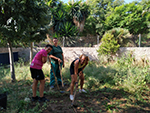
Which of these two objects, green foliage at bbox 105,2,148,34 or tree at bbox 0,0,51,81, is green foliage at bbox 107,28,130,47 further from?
green foliage at bbox 105,2,148,34

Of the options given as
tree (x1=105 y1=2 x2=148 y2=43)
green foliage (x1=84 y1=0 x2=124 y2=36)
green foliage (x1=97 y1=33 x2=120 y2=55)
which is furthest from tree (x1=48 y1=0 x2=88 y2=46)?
green foliage (x1=97 y1=33 x2=120 y2=55)

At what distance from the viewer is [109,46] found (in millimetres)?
6578

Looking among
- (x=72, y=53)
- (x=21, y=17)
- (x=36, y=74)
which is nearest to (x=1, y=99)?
(x=36, y=74)

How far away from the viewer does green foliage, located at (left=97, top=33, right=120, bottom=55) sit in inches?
255

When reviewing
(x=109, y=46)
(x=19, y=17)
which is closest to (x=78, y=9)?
(x=109, y=46)

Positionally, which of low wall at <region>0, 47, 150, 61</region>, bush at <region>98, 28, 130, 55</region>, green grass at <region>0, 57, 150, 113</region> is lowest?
green grass at <region>0, 57, 150, 113</region>

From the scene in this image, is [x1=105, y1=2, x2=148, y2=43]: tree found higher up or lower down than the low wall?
higher up

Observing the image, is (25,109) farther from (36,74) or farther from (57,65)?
(57,65)

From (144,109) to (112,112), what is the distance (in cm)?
86

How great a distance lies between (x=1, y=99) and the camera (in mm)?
2525

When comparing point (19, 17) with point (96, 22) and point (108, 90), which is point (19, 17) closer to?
point (108, 90)

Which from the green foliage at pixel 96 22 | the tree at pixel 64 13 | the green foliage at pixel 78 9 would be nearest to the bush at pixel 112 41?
the tree at pixel 64 13

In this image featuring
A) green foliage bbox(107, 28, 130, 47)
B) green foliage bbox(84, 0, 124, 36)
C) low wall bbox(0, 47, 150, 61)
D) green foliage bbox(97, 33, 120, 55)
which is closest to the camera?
low wall bbox(0, 47, 150, 61)

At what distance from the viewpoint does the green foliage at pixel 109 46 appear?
6466 mm
